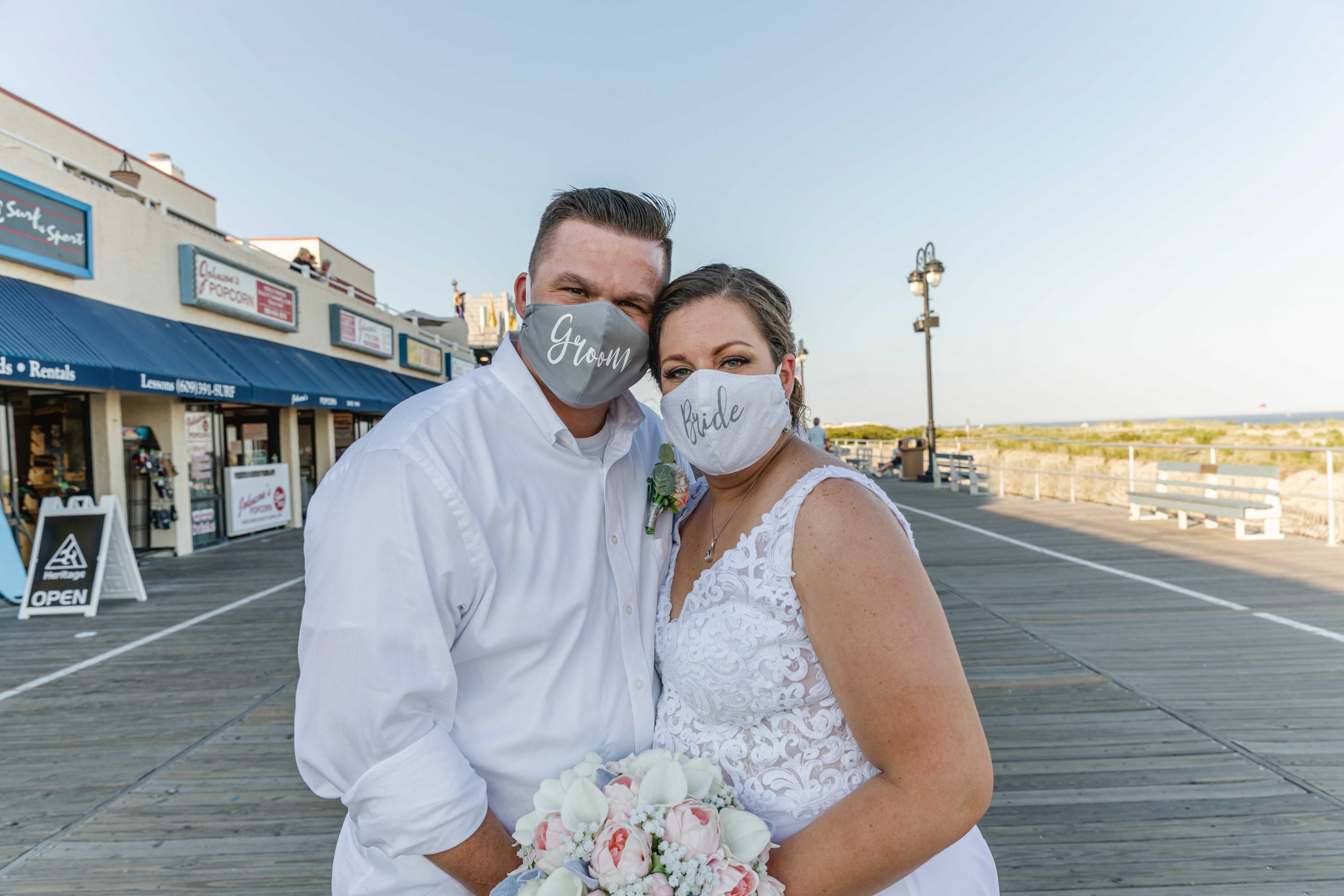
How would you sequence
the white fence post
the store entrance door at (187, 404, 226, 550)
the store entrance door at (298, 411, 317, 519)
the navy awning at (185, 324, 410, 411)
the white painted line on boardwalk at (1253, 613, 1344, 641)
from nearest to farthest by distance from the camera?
the white painted line on boardwalk at (1253, 613, 1344, 641) → the white fence post → the navy awning at (185, 324, 410, 411) → the store entrance door at (187, 404, 226, 550) → the store entrance door at (298, 411, 317, 519)

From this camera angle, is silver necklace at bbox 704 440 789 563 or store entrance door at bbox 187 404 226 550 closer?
silver necklace at bbox 704 440 789 563

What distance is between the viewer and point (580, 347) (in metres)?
1.56

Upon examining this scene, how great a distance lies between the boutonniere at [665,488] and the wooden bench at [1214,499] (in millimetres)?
9709

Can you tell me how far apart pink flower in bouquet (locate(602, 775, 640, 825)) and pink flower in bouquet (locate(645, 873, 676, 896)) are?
3.6 inches

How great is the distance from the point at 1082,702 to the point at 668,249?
153 inches

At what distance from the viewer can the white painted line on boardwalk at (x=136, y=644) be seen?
5.02m

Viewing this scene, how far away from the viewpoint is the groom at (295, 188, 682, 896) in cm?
121

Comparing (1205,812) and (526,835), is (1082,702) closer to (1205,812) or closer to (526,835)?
(1205,812)


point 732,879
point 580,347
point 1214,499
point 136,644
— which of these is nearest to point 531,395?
point 580,347

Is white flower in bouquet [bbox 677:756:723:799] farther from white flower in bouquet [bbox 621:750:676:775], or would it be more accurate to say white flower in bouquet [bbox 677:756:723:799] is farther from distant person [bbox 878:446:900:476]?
distant person [bbox 878:446:900:476]

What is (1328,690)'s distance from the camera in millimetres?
4203

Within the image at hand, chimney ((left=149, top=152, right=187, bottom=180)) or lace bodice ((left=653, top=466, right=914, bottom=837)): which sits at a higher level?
chimney ((left=149, top=152, right=187, bottom=180))

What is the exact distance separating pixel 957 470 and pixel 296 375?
47.4 feet

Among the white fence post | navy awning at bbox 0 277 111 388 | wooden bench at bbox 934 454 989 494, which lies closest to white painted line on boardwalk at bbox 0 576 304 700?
navy awning at bbox 0 277 111 388
